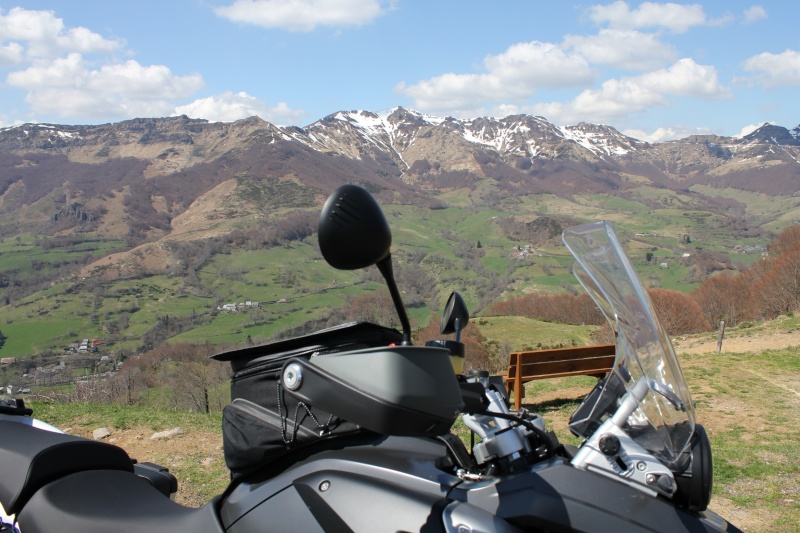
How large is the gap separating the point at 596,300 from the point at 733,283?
56.4 meters

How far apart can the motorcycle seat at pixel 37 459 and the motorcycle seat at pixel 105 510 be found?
44 millimetres

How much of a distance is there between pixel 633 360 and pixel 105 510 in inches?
74.5

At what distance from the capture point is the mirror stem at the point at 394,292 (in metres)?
1.76

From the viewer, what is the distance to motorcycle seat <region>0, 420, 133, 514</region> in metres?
2.33

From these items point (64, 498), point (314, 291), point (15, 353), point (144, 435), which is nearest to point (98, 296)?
point (15, 353)

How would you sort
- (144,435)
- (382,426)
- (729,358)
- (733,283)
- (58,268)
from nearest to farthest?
(382,426) < (144,435) < (729,358) < (733,283) < (58,268)

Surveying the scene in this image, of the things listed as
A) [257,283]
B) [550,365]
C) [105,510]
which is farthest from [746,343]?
[257,283]

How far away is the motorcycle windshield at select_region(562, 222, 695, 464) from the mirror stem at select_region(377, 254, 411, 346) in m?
0.57

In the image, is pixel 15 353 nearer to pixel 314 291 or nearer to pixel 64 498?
pixel 314 291

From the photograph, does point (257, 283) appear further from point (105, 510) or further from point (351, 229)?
point (351, 229)

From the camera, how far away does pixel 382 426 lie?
140 centimetres

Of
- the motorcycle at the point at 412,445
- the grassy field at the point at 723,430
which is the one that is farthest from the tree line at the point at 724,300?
the motorcycle at the point at 412,445

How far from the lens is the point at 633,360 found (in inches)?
77.9

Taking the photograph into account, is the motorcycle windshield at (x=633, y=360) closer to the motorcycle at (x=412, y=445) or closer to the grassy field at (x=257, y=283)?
the motorcycle at (x=412, y=445)
